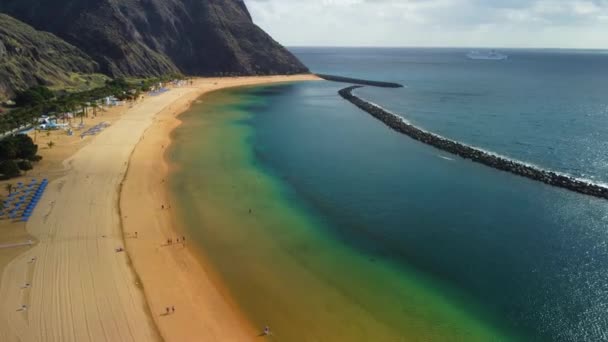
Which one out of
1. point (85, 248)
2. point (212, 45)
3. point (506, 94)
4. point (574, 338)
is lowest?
point (574, 338)

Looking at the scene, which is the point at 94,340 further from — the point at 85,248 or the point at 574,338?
the point at 574,338

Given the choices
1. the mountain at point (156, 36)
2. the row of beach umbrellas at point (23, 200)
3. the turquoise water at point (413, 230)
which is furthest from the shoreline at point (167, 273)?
the mountain at point (156, 36)

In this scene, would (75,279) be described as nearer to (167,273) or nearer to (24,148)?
(167,273)

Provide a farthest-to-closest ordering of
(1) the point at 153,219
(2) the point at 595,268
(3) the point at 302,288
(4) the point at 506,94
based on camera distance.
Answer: (4) the point at 506,94 → (1) the point at 153,219 → (2) the point at 595,268 → (3) the point at 302,288

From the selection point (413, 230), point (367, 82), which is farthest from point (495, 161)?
point (367, 82)

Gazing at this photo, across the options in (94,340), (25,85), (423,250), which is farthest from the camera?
(25,85)

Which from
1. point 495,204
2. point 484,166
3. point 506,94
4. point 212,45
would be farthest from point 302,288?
point 212,45

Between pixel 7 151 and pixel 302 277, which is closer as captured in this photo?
pixel 302 277

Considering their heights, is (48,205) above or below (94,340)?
above
